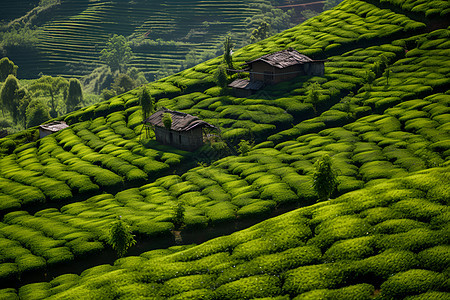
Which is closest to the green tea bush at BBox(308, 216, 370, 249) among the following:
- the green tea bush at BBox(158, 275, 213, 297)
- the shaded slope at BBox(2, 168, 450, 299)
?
the shaded slope at BBox(2, 168, 450, 299)

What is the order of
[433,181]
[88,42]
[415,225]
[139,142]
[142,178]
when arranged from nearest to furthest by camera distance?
[415,225] → [433,181] → [142,178] → [139,142] → [88,42]

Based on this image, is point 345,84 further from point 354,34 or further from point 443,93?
point 354,34

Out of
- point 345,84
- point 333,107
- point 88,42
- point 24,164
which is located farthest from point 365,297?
point 88,42

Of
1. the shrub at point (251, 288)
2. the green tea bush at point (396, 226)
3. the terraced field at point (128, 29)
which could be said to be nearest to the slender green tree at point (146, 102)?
the shrub at point (251, 288)

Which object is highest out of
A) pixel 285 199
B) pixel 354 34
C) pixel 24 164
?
pixel 354 34

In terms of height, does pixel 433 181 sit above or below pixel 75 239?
above

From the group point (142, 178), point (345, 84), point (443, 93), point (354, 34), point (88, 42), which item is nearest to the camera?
point (142, 178)
